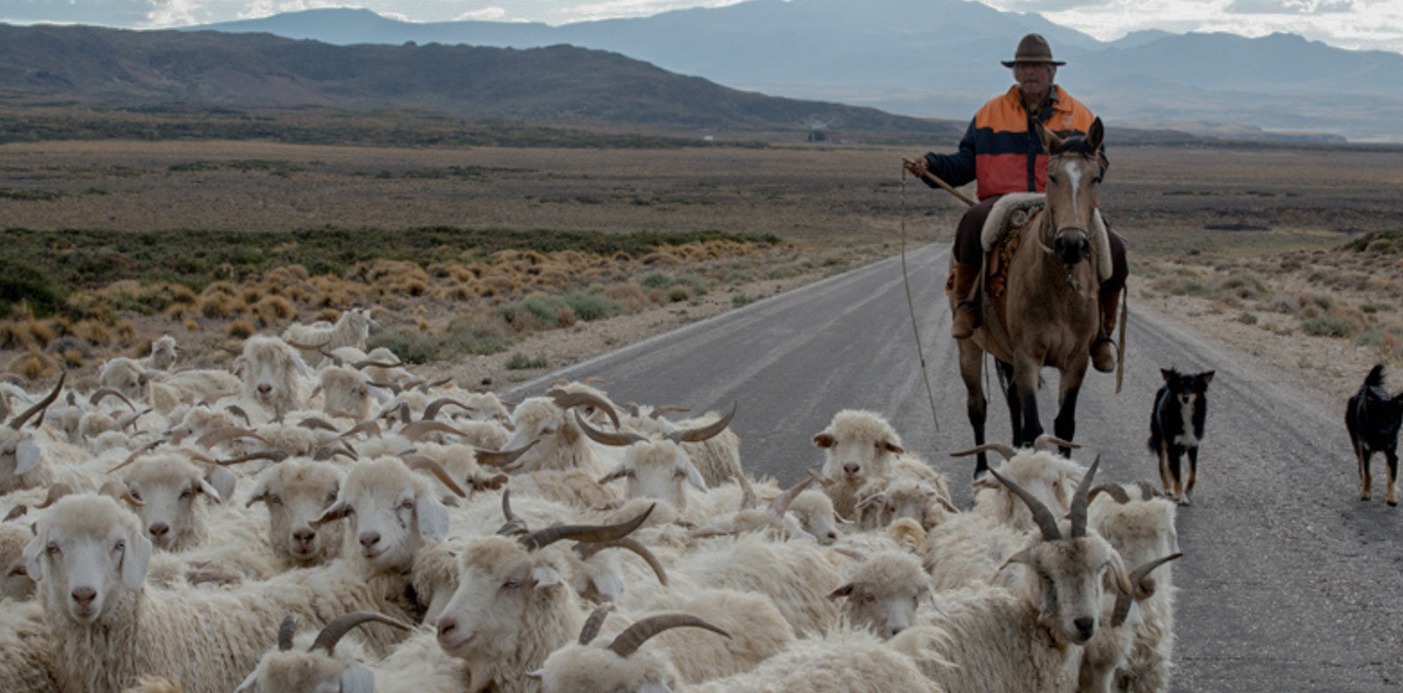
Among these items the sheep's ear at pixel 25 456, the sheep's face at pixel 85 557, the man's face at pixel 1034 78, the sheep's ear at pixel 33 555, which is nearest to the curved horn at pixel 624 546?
the sheep's face at pixel 85 557

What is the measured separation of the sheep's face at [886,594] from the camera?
6.02 metres

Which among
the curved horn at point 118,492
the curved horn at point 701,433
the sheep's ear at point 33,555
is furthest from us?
the curved horn at point 701,433

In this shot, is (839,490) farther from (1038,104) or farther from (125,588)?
(125,588)

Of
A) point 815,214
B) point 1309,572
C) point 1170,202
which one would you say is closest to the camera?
point 1309,572

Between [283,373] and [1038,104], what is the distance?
7092mm

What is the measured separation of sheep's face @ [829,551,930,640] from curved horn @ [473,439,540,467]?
3.21 metres

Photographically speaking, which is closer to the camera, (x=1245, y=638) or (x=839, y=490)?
(x=1245, y=638)

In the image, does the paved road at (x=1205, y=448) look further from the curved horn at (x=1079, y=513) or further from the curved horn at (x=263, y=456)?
the curved horn at (x=263, y=456)

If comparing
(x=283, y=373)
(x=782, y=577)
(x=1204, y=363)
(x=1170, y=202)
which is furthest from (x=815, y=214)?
(x=782, y=577)

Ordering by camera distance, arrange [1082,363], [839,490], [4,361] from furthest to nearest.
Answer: [4,361]
[1082,363]
[839,490]

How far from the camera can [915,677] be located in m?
4.98

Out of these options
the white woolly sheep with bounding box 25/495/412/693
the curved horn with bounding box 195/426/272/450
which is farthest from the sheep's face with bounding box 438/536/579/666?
the curved horn with bounding box 195/426/272/450

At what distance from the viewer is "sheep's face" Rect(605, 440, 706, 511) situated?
8.37m

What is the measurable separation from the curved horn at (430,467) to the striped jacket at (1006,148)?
5284mm
